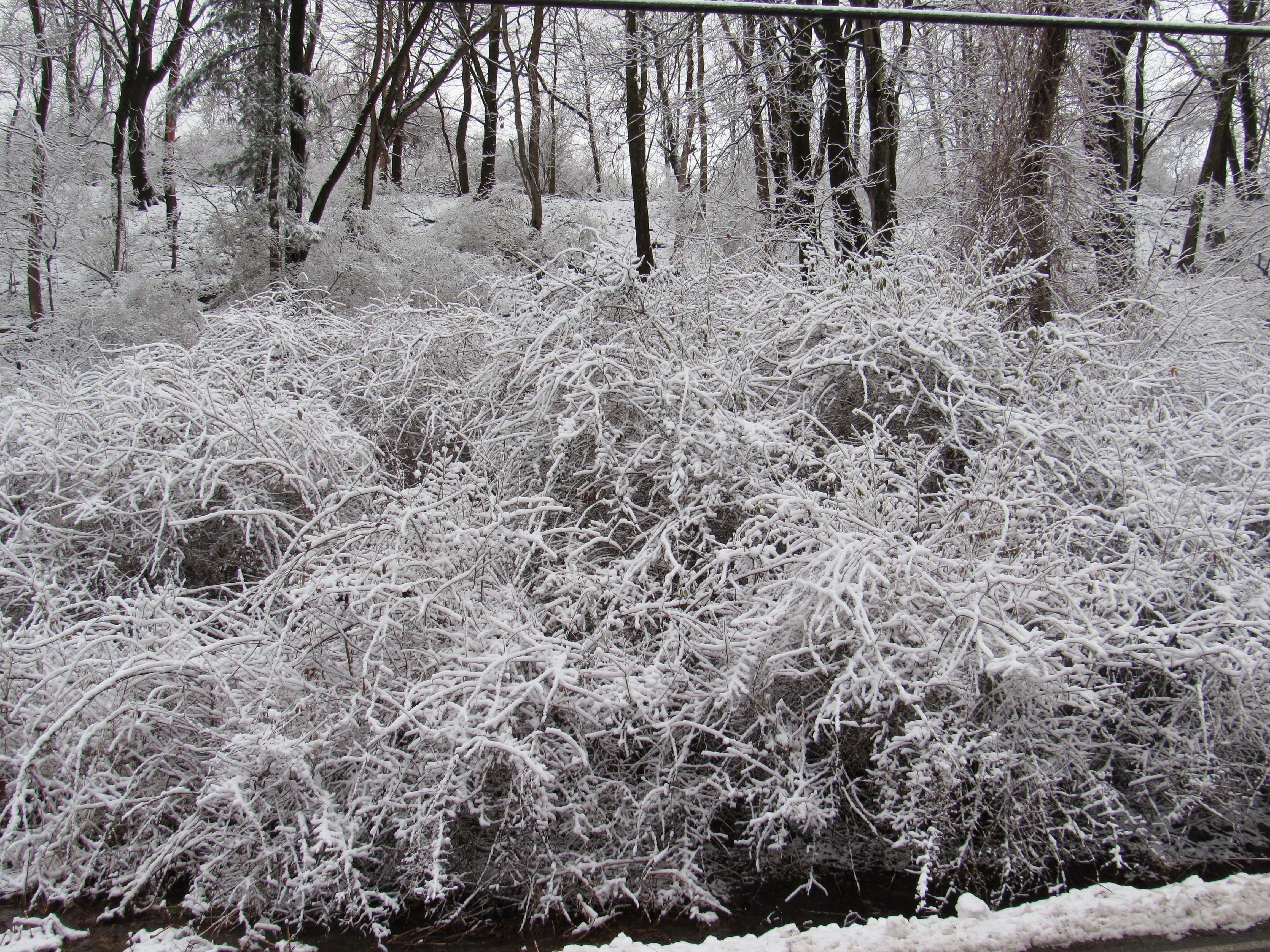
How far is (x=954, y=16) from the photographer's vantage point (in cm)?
220

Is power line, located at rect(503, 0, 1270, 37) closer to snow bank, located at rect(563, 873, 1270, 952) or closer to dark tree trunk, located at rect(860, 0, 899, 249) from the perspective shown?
snow bank, located at rect(563, 873, 1270, 952)

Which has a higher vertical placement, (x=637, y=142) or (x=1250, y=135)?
(x=1250, y=135)

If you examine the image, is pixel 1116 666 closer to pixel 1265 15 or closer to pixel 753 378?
pixel 753 378

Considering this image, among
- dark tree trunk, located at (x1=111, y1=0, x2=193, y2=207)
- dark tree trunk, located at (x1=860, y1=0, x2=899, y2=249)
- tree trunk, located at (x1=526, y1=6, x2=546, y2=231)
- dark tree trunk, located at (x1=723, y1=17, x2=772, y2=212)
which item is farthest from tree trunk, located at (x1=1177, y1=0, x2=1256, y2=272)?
dark tree trunk, located at (x1=111, y1=0, x2=193, y2=207)

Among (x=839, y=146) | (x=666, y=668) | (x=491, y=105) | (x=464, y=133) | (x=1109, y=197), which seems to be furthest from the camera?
(x=464, y=133)

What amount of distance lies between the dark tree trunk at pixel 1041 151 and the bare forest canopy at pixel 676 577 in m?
0.05

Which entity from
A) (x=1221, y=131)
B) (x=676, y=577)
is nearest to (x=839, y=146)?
(x=676, y=577)

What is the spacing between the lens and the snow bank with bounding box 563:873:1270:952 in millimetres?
2021

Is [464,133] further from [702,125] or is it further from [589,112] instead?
[702,125]

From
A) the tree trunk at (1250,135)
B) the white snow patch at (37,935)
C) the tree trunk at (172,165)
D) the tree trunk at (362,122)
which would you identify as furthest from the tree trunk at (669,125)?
the white snow patch at (37,935)

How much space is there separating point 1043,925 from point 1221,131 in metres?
16.4

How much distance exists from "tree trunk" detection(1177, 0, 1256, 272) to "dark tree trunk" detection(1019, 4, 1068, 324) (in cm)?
485

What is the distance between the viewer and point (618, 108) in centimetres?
1201

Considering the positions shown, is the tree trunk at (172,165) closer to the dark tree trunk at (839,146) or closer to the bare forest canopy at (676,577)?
the bare forest canopy at (676,577)
